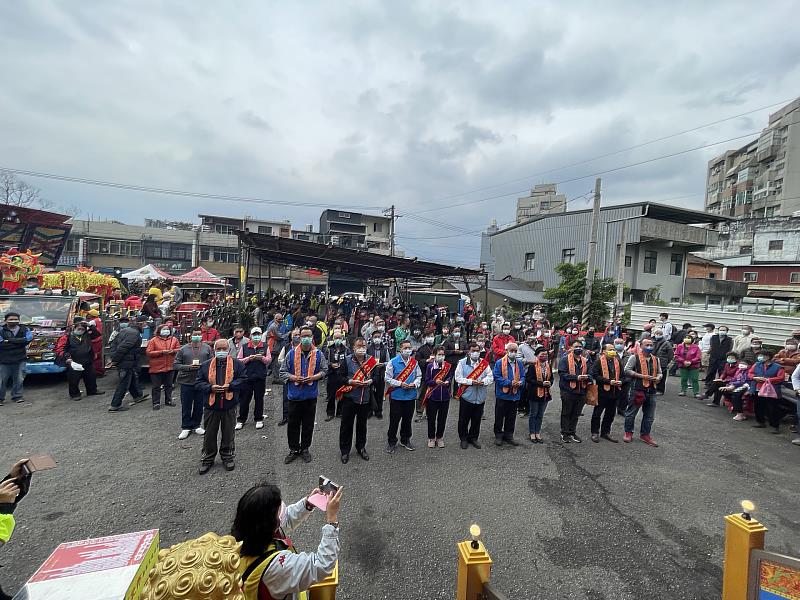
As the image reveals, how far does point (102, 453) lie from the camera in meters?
5.47

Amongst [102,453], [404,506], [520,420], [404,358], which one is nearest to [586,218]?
[520,420]

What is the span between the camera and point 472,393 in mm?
6113

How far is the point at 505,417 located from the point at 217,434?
181 inches

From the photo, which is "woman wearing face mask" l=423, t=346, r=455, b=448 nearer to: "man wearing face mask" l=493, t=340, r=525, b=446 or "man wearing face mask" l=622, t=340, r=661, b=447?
"man wearing face mask" l=493, t=340, r=525, b=446

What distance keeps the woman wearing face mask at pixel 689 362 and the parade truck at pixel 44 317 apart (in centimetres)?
1527

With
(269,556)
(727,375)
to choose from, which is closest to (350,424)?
(269,556)

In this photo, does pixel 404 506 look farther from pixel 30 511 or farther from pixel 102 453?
pixel 102 453

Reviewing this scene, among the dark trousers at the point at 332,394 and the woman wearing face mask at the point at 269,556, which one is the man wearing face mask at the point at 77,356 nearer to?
the dark trousers at the point at 332,394

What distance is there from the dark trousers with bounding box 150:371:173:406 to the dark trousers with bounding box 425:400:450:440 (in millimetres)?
5504

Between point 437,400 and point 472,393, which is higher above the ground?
point 472,393

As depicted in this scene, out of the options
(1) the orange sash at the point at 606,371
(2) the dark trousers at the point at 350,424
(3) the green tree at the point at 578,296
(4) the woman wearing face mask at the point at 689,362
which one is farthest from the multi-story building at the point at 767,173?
(2) the dark trousers at the point at 350,424

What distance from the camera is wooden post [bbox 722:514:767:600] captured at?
255 cm

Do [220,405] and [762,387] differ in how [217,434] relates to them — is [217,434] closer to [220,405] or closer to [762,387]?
[220,405]

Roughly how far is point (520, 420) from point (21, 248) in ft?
73.0
